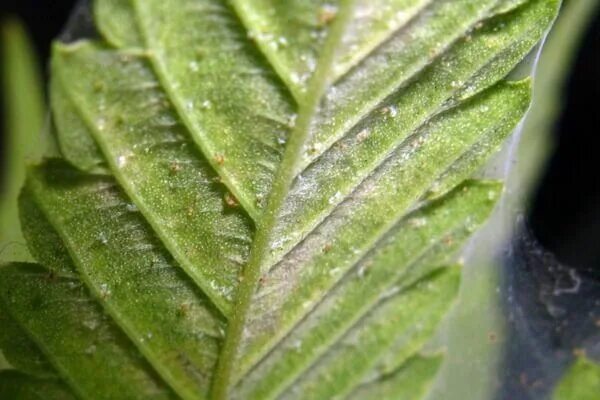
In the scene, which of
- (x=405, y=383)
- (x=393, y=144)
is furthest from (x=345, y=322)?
(x=393, y=144)

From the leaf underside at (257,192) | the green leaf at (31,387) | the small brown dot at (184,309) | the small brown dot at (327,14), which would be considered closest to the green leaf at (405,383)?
the leaf underside at (257,192)

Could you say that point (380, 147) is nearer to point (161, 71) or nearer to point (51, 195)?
point (161, 71)

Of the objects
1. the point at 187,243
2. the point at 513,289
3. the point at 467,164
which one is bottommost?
the point at 513,289

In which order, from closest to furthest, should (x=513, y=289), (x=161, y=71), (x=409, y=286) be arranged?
(x=161, y=71) → (x=409, y=286) → (x=513, y=289)

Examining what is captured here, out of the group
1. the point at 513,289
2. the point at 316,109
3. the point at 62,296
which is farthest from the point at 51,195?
the point at 513,289

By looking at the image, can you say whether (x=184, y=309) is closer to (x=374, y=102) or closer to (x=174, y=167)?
(x=174, y=167)

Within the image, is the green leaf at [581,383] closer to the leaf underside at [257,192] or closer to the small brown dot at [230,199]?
the leaf underside at [257,192]
